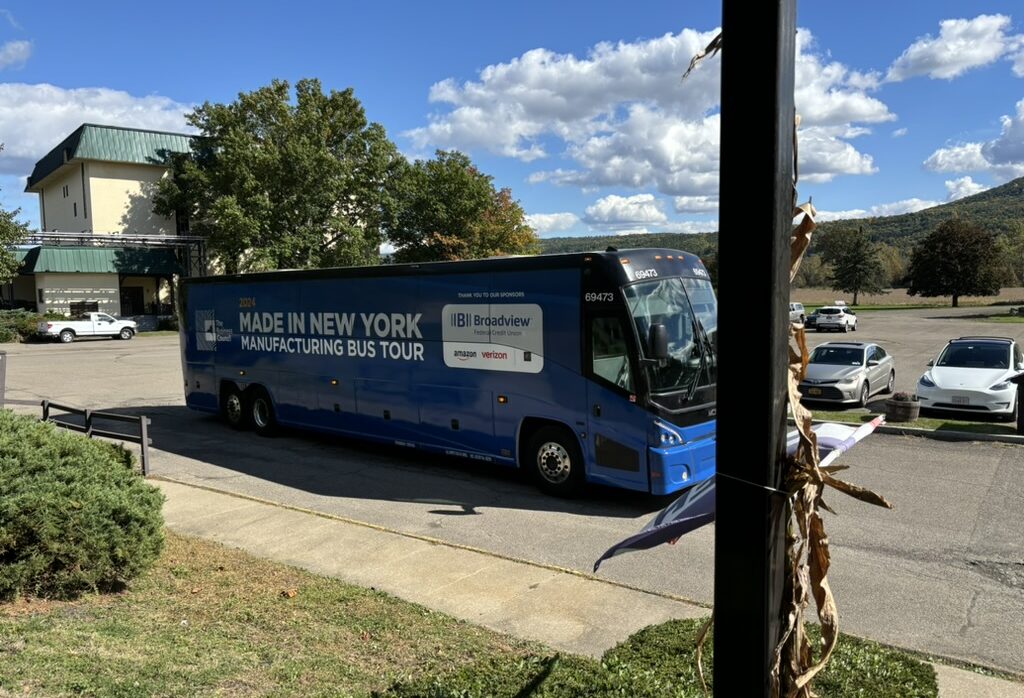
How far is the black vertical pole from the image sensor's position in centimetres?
191

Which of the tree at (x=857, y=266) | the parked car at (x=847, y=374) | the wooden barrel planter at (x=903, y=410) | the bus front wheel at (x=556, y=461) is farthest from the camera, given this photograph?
the tree at (x=857, y=266)

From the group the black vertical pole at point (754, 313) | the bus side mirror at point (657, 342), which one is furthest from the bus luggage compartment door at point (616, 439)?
the black vertical pole at point (754, 313)

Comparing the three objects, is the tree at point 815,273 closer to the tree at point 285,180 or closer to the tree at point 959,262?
the tree at point 959,262

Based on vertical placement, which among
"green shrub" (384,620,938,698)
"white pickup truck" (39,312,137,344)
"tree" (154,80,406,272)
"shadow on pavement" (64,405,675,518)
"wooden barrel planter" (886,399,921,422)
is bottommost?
"shadow on pavement" (64,405,675,518)

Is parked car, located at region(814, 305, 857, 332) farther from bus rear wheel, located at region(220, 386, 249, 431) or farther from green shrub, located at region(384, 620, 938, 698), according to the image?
green shrub, located at region(384, 620, 938, 698)

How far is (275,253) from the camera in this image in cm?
4744

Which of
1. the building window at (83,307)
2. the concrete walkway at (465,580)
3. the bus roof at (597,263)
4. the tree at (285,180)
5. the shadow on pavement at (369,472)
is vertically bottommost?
the shadow on pavement at (369,472)

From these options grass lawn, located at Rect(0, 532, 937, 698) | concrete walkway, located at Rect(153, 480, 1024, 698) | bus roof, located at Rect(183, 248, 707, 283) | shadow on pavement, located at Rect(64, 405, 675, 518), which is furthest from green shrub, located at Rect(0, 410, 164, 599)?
bus roof, located at Rect(183, 248, 707, 283)

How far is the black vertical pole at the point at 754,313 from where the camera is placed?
75.1 inches

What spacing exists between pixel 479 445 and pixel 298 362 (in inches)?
181

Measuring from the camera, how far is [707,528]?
8453 mm

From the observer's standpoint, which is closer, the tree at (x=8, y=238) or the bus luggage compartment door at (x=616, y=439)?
the bus luggage compartment door at (x=616, y=439)

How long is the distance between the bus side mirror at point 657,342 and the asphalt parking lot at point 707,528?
6.49ft

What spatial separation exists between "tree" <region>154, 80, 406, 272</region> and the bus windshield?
40.9 m
